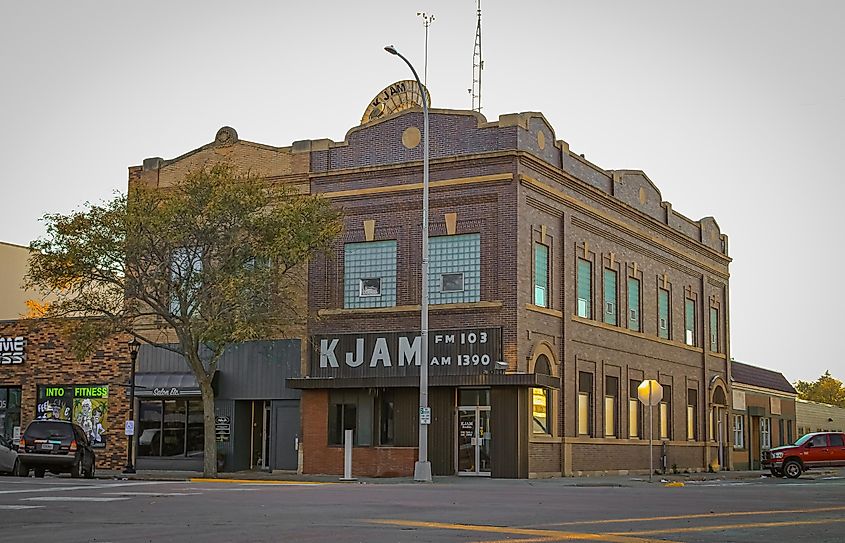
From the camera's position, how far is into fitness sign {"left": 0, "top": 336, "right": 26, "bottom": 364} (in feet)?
153

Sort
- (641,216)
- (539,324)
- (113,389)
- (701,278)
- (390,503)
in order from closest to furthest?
(390,503), (539,324), (113,389), (641,216), (701,278)

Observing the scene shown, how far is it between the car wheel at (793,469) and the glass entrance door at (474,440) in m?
14.3

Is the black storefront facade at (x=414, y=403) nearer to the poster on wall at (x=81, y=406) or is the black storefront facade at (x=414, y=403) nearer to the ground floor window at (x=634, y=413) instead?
the ground floor window at (x=634, y=413)

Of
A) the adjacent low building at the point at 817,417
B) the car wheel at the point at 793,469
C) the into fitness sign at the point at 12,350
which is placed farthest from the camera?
the adjacent low building at the point at 817,417

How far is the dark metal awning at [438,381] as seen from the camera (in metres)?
37.0

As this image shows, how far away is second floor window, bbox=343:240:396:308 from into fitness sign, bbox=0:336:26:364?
13982mm

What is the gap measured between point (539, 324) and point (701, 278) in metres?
19.7

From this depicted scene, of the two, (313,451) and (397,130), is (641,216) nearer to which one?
(397,130)

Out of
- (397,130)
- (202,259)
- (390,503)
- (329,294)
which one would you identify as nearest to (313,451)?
(329,294)

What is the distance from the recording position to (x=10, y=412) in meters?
46.9

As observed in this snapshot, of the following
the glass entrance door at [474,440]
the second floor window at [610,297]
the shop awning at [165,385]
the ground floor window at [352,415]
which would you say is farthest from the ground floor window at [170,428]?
the second floor window at [610,297]

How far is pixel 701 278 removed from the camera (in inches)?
2243

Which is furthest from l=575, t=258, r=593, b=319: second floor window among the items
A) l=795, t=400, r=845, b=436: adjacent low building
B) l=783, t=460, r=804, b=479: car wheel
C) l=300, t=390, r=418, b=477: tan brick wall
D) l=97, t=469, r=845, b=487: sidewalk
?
l=795, t=400, r=845, b=436: adjacent low building

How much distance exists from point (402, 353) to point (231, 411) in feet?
23.9
